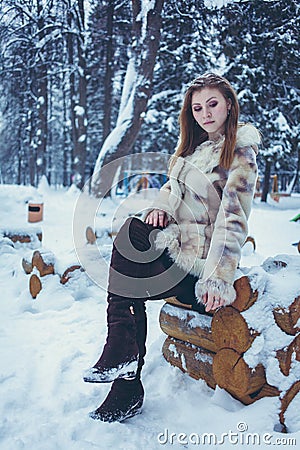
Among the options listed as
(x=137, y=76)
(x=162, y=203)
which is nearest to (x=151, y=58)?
(x=137, y=76)

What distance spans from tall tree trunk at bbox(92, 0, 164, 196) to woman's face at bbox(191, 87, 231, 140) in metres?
5.10

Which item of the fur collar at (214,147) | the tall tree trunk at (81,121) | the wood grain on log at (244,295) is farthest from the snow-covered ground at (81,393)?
the tall tree trunk at (81,121)

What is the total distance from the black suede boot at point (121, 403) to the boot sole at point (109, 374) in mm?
108

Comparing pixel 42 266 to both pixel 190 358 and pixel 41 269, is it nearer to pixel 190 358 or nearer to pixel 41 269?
pixel 41 269

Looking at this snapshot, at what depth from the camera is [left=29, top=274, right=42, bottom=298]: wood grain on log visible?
136 inches

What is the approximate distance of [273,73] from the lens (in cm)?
470

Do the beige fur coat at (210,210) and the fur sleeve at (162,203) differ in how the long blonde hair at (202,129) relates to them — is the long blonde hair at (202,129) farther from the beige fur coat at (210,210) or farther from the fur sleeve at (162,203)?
the fur sleeve at (162,203)

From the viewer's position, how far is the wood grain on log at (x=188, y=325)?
6.49 ft

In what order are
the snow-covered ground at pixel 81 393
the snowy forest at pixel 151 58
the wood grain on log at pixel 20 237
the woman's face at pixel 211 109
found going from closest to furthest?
the snow-covered ground at pixel 81 393 → the woman's face at pixel 211 109 → the snowy forest at pixel 151 58 → the wood grain on log at pixel 20 237

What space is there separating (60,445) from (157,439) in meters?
0.40

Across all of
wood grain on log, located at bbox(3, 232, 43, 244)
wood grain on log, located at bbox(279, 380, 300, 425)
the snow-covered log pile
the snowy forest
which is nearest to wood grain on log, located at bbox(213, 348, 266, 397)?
the snow-covered log pile

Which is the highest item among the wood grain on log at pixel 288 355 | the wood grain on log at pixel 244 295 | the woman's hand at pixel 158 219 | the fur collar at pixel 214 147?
the fur collar at pixel 214 147

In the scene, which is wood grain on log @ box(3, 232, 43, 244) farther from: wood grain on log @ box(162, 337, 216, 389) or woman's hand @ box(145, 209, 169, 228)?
woman's hand @ box(145, 209, 169, 228)

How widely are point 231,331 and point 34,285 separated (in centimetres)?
221
